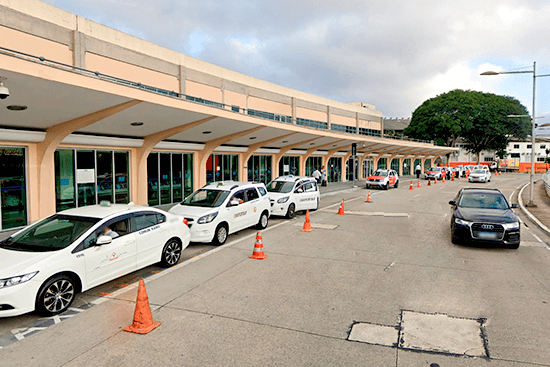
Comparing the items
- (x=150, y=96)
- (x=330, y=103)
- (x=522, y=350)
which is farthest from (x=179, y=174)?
(x=330, y=103)

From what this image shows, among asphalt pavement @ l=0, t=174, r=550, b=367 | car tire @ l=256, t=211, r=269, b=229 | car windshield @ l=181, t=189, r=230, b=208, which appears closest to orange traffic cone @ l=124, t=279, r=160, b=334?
asphalt pavement @ l=0, t=174, r=550, b=367

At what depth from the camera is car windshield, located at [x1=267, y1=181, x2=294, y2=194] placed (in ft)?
53.7

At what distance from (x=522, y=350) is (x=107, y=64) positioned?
21.3 m

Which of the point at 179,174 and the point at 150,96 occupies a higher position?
the point at 150,96

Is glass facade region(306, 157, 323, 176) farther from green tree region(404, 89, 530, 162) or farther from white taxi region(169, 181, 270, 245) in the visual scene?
green tree region(404, 89, 530, 162)

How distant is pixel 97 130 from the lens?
48.2 ft

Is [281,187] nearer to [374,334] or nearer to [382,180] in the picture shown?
[374,334]

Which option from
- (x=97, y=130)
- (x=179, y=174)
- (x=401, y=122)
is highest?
(x=401, y=122)

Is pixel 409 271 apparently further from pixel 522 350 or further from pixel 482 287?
pixel 522 350

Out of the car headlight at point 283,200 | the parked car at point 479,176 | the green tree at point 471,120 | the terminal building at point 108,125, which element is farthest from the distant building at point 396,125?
the car headlight at point 283,200

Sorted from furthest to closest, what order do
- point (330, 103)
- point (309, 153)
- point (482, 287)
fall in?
1. point (330, 103)
2. point (309, 153)
3. point (482, 287)

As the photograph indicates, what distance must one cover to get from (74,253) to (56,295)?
70cm

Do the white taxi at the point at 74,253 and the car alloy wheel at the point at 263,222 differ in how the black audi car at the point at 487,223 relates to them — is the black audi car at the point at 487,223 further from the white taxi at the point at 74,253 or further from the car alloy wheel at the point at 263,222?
the white taxi at the point at 74,253

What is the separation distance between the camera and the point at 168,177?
19.6 m
